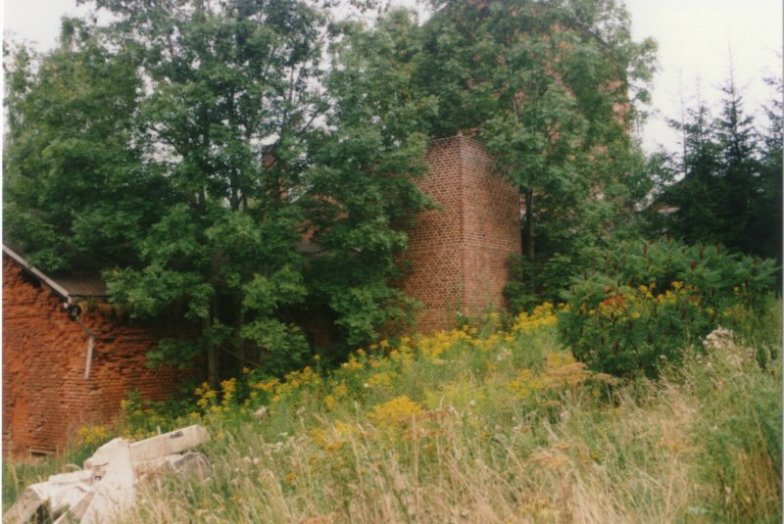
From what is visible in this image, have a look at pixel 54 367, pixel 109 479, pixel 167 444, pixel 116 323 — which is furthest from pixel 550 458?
pixel 54 367

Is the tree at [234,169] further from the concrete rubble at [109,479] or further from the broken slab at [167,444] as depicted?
the concrete rubble at [109,479]

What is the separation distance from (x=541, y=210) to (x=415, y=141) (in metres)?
4.83

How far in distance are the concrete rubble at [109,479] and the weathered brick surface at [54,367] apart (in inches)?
204

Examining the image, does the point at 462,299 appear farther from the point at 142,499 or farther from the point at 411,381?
the point at 142,499

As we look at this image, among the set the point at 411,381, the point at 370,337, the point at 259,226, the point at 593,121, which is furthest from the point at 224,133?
the point at 593,121

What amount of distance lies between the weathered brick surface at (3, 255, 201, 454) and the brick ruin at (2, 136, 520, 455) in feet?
0.07

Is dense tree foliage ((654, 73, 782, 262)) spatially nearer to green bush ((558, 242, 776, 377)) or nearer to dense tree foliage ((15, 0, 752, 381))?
dense tree foliage ((15, 0, 752, 381))

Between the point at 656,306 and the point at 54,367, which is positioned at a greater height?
the point at 656,306

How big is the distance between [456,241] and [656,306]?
774 centimetres

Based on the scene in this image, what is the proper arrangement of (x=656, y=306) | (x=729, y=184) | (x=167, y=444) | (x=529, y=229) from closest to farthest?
1. (x=656, y=306)
2. (x=167, y=444)
3. (x=729, y=184)
4. (x=529, y=229)

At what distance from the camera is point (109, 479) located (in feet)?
26.1

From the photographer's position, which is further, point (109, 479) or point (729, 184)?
point (729, 184)

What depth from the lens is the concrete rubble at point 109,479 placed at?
22.6 ft

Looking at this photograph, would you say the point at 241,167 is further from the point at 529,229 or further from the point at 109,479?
the point at 529,229
